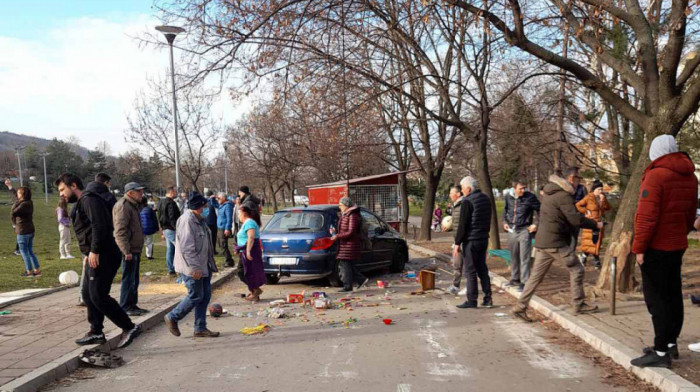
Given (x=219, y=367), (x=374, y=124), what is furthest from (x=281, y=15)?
(x=374, y=124)

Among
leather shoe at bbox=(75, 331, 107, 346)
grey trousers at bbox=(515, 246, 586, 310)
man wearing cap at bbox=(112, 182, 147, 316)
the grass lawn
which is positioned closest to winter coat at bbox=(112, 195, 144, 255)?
man wearing cap at bbox=(112, 182, 147, 316)

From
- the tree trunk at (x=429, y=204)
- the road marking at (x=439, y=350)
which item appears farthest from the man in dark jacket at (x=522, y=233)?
the tree trunk at (x=429, y=204)

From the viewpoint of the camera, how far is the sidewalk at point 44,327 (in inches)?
214

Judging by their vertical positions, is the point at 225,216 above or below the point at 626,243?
above

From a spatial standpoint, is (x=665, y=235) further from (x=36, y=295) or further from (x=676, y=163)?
(x=36, y=295)

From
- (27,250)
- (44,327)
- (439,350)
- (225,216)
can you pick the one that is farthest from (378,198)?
(439,350)

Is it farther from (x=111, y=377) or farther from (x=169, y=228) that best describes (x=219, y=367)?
(x=169, y=228)

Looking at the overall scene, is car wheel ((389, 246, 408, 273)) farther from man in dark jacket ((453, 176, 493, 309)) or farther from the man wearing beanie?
man in dark jacket ((453, 176, 493, 309))

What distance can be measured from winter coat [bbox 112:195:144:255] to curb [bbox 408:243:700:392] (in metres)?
5.87

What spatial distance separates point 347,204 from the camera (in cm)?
1003

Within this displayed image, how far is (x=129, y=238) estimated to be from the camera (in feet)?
25.1

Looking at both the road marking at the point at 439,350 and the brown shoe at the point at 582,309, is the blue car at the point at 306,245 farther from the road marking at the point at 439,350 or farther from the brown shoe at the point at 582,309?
the brown shoe at the point at 582,309

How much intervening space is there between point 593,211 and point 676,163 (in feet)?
23.5

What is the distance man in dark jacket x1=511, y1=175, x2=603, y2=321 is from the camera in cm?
699
